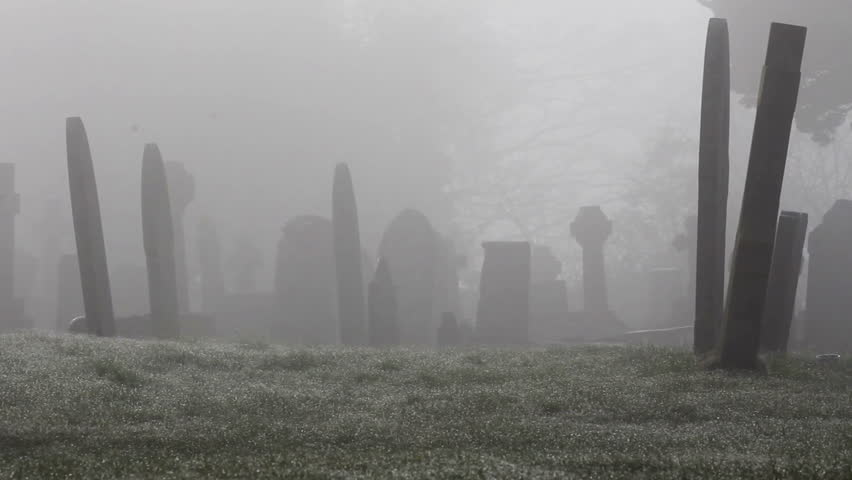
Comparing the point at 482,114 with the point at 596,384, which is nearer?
the point at 596,384

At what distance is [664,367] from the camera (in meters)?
16.1

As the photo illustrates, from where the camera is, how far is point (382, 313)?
3481cm

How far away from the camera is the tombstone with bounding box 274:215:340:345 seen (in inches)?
1647

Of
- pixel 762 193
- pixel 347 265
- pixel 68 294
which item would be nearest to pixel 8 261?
pixel 68 294

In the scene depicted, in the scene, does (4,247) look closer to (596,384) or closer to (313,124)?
(596,384)

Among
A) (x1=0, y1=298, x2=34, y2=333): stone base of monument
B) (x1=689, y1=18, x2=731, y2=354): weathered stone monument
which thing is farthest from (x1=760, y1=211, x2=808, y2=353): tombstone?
(x1=0, y1=298, x2=34, y2=333): stone base of monument

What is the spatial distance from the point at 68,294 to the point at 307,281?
Result: 33.8 ft

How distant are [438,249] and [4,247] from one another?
19.0 m

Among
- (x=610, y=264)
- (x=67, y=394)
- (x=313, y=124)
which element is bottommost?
(x=610, y=264)

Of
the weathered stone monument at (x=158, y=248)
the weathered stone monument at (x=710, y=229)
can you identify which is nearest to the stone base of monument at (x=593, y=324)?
the weathered stone monument at (x=158, y=248)

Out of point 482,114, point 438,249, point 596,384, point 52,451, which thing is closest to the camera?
point 52,451

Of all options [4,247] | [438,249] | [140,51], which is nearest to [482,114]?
[140,51]

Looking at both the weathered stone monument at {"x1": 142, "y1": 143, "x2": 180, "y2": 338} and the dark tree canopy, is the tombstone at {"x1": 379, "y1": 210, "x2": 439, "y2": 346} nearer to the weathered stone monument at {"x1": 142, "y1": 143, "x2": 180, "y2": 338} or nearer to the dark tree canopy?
the weathered stone monument at {"x1": 142, "y1": 143, "x2": 180, "y2": 338}

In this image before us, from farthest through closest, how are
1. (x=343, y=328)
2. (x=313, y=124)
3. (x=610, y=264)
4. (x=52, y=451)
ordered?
(x=313, y=124) → (x=610, y=264) → (x=343, y=328) → (x=52, y=451)
